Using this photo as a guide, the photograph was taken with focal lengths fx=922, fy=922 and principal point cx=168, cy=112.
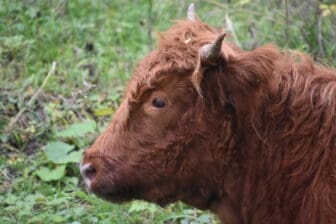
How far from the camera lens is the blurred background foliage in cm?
567

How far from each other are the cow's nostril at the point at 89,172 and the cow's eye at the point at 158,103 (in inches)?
17.1

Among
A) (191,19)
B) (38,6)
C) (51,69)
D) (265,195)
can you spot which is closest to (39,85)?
(51,69)

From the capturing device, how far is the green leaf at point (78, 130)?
6.33m

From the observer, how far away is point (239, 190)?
417 centimetres

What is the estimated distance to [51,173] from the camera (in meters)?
6.08

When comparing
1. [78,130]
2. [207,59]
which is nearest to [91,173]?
[207,59]

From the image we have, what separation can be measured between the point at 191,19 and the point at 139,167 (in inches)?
30.3

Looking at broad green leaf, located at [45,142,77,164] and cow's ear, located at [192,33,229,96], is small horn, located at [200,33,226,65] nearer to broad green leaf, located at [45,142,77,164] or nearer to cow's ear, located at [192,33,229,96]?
cow's ear, located at [192,33,229,96]

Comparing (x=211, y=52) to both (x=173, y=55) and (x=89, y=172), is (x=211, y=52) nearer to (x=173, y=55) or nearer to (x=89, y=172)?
(x=173, y=55)

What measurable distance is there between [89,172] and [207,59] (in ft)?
2.71

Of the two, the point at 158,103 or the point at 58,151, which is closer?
the point at 158,103

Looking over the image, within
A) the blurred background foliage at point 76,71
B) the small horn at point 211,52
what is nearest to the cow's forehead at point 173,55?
the small horn at point 211,52

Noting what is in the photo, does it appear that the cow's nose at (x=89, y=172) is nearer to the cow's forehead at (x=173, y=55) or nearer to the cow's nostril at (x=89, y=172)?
the cow's nostril at (x=89, y=172)

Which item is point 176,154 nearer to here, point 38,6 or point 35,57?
point 35,57
